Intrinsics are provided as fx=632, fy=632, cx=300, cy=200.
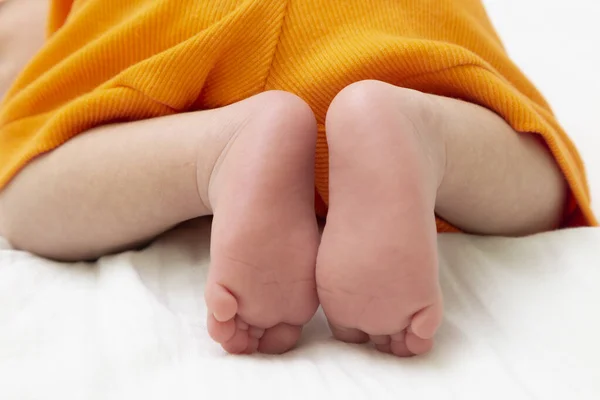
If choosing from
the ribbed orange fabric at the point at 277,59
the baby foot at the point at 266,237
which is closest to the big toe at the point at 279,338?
the baby foot at the point at 266,237

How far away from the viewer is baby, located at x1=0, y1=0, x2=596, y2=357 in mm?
516

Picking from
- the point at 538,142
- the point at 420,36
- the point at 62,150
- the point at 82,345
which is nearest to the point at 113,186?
the point at 62,150

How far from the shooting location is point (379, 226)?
501mm

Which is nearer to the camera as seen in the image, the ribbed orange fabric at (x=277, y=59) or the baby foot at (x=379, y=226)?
the baby foot at (x=379, y=226)

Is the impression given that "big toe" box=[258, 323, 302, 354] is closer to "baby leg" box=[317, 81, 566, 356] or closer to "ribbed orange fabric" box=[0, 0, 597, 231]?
"baby leg" box=[317, 81, 566, 356]

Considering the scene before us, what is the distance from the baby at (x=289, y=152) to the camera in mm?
516

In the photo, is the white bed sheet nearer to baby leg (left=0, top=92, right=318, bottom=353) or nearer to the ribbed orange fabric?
baby leg (left=0, top=92, right=318, bottom=353)

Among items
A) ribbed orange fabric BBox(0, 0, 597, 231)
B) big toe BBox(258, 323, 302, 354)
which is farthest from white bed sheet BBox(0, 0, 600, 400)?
ribbed orange fabric BBox(0, 0, 597, 231)

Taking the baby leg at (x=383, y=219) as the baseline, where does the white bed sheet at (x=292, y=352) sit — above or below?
below

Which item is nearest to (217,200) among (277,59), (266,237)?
(266,237)

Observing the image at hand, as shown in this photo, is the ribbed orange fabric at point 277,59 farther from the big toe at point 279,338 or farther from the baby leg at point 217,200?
the big toe at point 279,338

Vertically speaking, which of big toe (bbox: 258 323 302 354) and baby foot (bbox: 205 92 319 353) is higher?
baby foot (bbox: 205 92 319 353)

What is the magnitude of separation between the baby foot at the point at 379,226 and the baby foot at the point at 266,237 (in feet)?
0.08

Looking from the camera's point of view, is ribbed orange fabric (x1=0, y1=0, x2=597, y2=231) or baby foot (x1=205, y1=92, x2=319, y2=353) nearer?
baby foot (x1=205, y1=92, x2=319, y2=353)
